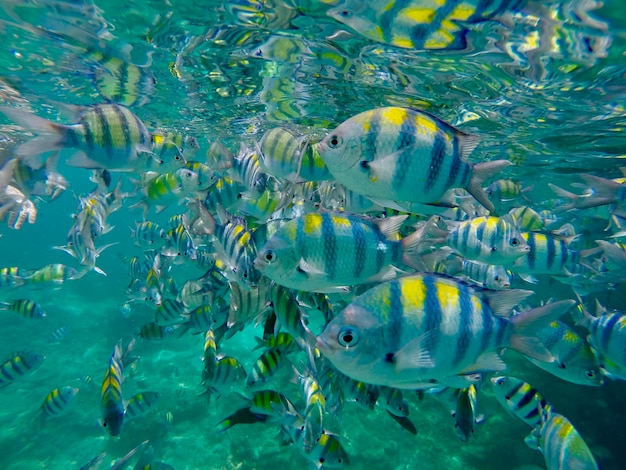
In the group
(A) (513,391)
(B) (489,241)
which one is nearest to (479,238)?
(B) (489,241)

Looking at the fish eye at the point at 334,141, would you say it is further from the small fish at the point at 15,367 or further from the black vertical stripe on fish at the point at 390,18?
the small fish at the point at 15,367

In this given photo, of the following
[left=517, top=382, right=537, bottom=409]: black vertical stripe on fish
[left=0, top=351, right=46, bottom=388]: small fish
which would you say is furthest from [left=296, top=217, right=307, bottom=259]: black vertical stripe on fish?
[left=0, top=351, right=46, bottom=388]: small fish

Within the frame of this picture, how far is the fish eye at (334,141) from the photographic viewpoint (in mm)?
2666

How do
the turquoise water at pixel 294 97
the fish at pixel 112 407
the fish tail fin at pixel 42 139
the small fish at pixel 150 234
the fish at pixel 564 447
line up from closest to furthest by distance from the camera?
1. the fish tail fin at pixel 42 139
2. the fish at pixel 564 447
3. the fish at pixel 112 407
4. the turquoise water at pixel 294 97
5. the small fish at pixel 150 234

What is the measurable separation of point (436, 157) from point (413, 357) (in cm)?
142

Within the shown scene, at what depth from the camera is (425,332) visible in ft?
7.16

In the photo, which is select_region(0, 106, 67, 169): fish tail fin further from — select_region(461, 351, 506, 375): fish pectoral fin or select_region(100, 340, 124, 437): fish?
select_region(461, 351, 506, 375): fish pectoral fin

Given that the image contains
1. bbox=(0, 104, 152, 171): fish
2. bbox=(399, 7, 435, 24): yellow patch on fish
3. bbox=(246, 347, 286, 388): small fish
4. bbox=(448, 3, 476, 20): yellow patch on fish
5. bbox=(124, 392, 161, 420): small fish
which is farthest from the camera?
bbox=(124, 392, 161, 420): small fish

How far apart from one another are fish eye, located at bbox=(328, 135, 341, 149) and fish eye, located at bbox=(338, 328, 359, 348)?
52.1 inches

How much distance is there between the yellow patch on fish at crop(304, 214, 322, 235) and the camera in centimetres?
275

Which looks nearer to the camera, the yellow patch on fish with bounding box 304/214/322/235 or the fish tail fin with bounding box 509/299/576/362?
the fish tail fin with bounding box 509/299/576/362

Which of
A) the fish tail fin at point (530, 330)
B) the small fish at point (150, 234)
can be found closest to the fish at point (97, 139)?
the fish tail fin at point (530, 330)

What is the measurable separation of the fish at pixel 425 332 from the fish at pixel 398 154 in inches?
27.7

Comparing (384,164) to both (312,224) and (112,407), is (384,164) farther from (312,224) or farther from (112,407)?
(112,407)
